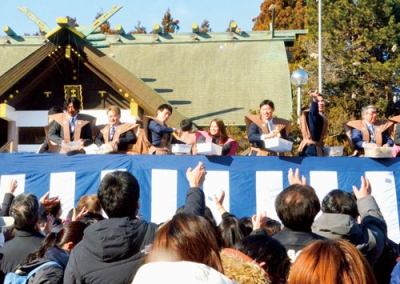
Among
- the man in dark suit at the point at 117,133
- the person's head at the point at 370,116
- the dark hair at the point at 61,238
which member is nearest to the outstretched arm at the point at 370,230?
the dark hair at the point at 61,238

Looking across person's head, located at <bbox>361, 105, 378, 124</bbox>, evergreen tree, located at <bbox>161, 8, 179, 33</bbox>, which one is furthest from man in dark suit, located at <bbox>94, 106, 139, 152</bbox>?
evergreen tree, located at <bbox>161, 8, 179, 33</bbox>

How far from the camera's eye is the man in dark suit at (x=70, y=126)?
27.1ft

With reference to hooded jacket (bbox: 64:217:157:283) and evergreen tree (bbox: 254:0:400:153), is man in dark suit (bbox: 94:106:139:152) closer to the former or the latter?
hooded jacket (bbox: 64:217:157:283)

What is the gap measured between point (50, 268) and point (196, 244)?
4.46 ft

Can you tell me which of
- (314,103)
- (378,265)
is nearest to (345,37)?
(314,103)

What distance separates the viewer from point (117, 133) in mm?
8219

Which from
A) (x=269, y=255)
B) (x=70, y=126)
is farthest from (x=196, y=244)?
(x=70, y=126)

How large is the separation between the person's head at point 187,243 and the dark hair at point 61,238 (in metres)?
1.44

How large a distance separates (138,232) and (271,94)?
1380cm

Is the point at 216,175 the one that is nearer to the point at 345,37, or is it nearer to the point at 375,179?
the point at 375,179

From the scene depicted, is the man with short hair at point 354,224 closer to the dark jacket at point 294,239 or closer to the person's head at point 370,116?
the dark jacket at point 294,239

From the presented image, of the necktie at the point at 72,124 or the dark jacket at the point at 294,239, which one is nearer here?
the dark jacket at the point at 294,239

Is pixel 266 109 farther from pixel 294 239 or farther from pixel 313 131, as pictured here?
pixel 294 239

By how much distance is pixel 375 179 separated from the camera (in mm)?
7621
